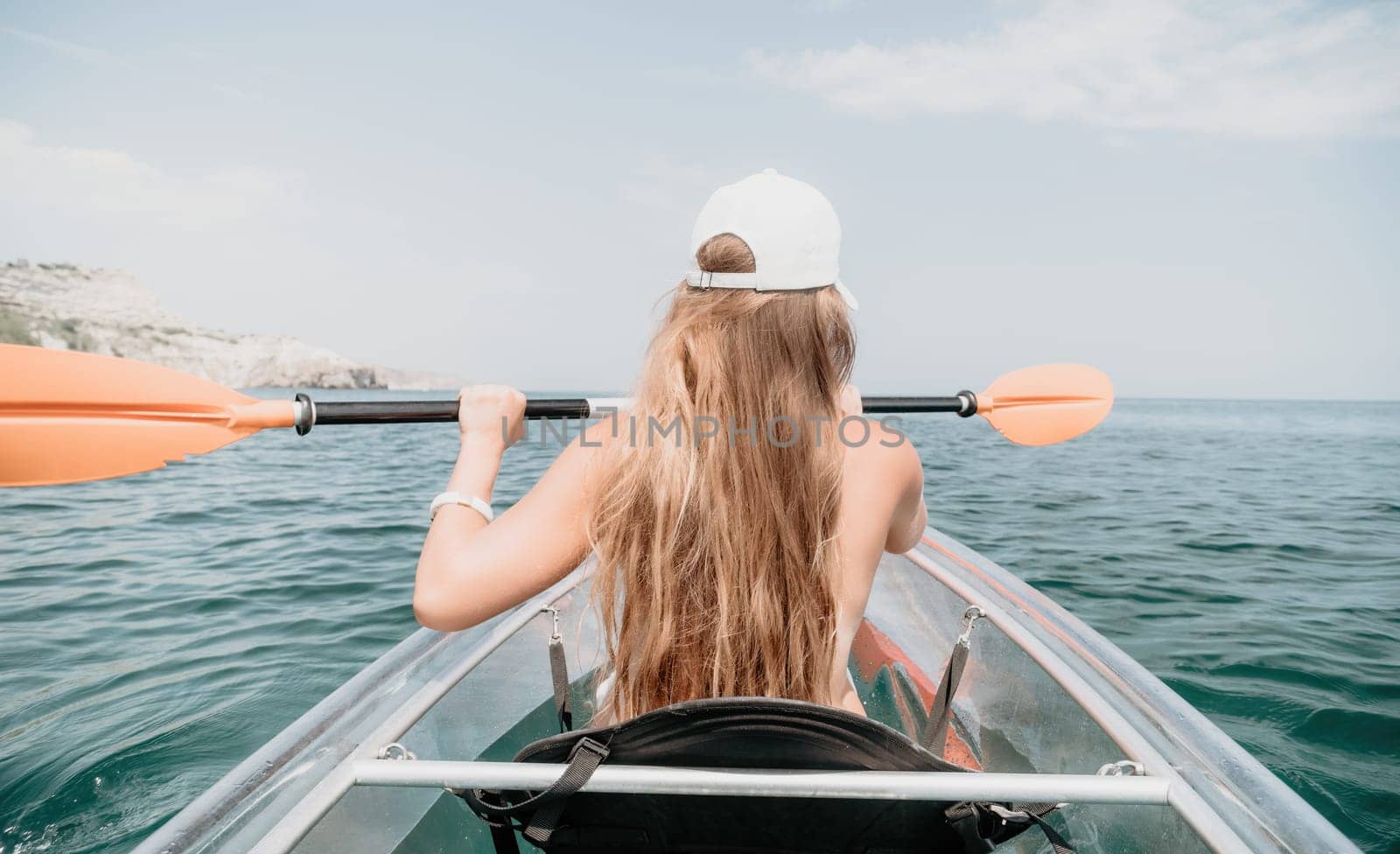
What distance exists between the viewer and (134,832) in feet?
7.54

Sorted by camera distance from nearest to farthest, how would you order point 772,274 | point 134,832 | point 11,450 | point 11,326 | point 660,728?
point 660,728, point 772,274, point 11,450, point 134,832, point 11,326

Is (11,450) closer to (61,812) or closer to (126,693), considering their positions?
(61,812)

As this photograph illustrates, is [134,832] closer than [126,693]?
Yes

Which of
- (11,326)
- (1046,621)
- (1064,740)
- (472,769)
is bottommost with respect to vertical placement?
(1064,740)

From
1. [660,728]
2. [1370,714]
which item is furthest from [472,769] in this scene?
[1370,714]

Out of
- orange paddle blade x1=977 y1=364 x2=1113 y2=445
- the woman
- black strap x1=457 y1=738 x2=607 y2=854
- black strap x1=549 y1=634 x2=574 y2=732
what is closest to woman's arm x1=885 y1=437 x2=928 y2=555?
the woman

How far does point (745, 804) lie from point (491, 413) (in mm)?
897

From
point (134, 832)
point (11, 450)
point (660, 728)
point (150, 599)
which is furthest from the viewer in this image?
point (150, 599)

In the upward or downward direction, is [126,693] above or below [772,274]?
below

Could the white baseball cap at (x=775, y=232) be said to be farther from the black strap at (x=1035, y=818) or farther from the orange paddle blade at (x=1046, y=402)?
the orange paddle blade at (x=1046, y=402)

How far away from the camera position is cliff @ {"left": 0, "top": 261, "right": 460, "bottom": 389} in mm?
66562

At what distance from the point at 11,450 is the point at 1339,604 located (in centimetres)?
634

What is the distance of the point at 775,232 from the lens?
1.25 m

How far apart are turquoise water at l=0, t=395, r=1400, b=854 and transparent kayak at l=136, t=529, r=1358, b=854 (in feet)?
3.74
